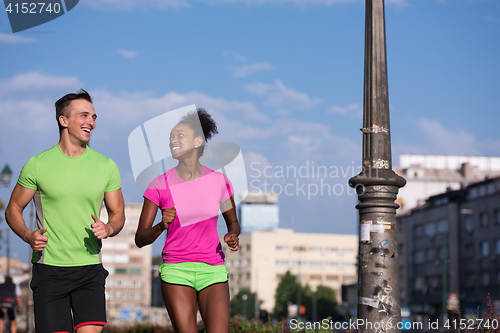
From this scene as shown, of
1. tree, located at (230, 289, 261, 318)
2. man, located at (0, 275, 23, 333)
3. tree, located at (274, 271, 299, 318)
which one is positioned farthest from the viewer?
tree, located at (230, 289, 261, 318)

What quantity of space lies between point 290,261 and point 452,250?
76.8 m

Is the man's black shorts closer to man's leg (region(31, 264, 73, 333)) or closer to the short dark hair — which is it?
man's leg (region(31, 264, 73, 333))

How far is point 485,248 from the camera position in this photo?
6738cm

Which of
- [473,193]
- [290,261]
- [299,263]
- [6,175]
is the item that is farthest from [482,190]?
[299,263]

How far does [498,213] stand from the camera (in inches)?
2589

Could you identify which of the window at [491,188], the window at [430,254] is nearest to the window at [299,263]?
the window at [430,254]

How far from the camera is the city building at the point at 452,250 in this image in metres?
66.4

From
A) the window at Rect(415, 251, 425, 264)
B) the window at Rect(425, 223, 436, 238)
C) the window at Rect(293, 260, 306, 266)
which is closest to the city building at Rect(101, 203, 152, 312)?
the window at Rect(293, 260, 306, 266)

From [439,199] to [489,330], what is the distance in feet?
243

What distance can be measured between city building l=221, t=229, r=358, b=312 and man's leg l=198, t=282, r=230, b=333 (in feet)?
458

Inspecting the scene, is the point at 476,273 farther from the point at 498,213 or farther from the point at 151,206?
the point at 151,206

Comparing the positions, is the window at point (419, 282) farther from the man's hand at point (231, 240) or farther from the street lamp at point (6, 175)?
the man's hand at point (231, 240)

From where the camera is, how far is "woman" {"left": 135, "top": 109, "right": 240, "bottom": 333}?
17.2ft

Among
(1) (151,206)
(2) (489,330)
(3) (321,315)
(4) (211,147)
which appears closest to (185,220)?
(1) (151,206)
